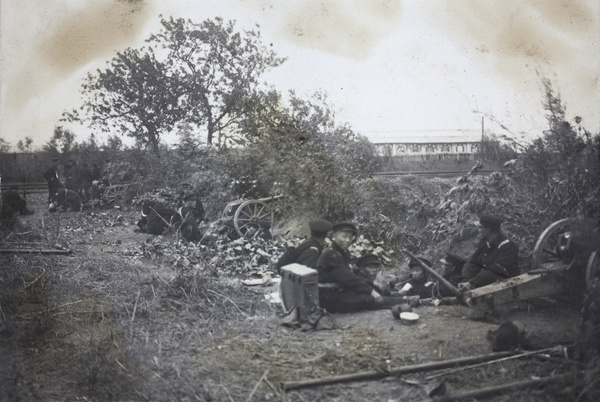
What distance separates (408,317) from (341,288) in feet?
2.70

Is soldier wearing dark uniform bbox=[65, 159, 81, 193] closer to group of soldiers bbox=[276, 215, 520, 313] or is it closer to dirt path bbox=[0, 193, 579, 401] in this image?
dirt path bbox=[0, 193, 579, 401]

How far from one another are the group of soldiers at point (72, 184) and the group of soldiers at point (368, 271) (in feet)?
16.1

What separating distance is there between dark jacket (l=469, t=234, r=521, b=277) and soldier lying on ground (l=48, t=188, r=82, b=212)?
7.76m

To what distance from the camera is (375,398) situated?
11.6 ft

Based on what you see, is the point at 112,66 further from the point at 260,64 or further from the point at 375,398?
the point at 375,398

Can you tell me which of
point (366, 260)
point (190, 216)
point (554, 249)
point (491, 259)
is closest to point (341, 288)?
point (366, 260)

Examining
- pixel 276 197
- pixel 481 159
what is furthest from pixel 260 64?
pixel 481 159

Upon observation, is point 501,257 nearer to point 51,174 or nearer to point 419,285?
point 419,285

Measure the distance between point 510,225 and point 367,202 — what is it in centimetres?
199

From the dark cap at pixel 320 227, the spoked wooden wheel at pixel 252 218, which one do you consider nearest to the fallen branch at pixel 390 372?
the dark cap at pixel 320 227

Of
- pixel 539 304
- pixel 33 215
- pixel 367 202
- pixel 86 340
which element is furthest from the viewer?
pixel 33 215

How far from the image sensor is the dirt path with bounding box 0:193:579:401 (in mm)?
3723

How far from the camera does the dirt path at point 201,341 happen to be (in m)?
3.72

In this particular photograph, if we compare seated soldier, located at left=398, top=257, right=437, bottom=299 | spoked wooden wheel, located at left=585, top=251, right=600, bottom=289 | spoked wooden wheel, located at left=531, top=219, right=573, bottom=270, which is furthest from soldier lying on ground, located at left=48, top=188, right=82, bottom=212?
spoked wooden wheel, located at left=585, top=251, right=600, bottom=289
